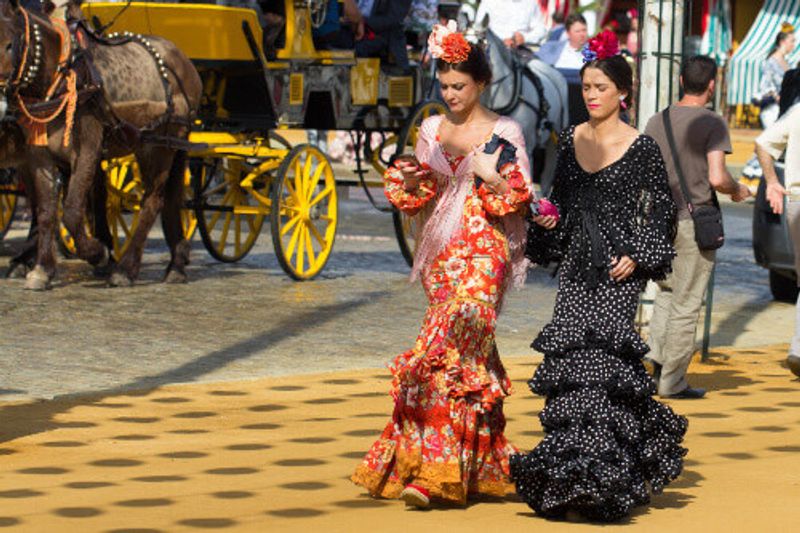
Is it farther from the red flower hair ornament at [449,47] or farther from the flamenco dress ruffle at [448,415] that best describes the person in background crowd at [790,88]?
the flamenco dress ruffle at [448,415]

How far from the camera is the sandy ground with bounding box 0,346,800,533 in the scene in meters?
7.37

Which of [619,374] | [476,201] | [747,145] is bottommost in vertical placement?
[747,145]

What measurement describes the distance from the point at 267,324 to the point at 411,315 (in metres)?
1.15

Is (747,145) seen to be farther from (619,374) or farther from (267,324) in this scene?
(619,374)

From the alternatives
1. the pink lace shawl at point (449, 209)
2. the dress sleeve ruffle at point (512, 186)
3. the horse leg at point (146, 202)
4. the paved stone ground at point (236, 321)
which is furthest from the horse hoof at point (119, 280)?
the dress sleeve ruffle at point (512, 186)

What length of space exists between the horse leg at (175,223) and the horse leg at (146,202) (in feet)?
0.56

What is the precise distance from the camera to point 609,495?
7.30m

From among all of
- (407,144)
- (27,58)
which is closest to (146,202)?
(27,58)

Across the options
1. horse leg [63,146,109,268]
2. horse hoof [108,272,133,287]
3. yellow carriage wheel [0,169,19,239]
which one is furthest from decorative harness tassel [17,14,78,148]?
yellow carriage wheel [0,169,19,239]

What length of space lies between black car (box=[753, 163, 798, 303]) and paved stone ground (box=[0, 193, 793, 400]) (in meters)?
0.30

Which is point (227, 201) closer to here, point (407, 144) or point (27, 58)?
point (407, 144)

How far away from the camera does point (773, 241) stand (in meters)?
14.9

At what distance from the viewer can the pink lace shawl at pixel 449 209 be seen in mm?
7836

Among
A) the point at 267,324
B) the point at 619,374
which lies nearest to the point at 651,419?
the point at 619,374
